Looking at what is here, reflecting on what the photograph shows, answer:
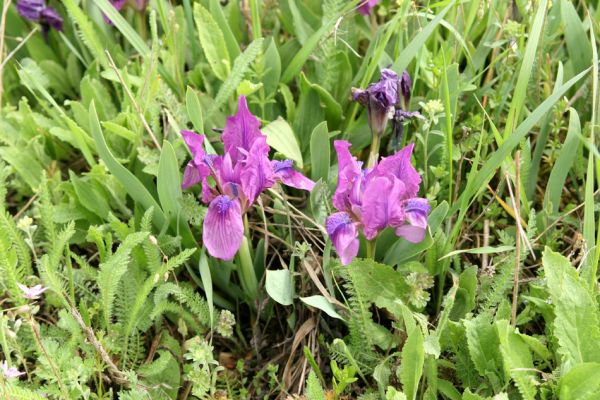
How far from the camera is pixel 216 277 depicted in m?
1.89

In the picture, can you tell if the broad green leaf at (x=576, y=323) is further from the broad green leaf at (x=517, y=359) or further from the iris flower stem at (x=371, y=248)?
the iris flower stem at (x=371, y=248)

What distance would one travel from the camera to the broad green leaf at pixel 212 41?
7.07 feet

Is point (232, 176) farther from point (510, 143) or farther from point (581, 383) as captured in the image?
point (581, 383)

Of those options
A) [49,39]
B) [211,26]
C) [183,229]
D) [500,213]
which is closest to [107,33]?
[49,39]

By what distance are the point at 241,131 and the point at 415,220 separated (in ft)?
1.54

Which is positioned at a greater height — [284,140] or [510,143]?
[284,140]

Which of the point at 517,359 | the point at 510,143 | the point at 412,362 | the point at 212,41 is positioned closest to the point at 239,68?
the point at 212,41

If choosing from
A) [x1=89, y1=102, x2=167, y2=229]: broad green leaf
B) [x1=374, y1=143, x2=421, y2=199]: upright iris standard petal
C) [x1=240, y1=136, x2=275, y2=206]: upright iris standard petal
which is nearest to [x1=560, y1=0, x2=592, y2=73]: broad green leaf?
[x1=374, y1=143, x2=421, y2=199]: upright iris standard petal

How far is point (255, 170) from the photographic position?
1.61 m

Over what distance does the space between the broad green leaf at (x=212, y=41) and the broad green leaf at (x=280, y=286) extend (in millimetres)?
726

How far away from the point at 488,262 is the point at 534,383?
1.66 ft

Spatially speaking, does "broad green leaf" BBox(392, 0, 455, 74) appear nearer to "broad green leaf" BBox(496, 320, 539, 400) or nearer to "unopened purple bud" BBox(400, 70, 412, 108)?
"unopened purple bud" BBox(400, 70, 412, 108)

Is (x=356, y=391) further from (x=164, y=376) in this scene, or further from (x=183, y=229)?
(x=183, y=229)

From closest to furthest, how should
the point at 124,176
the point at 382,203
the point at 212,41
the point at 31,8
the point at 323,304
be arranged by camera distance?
the point at 382,203
the point at 323,304
the point at 124,176
the point at 212,41
the point at 31,8
